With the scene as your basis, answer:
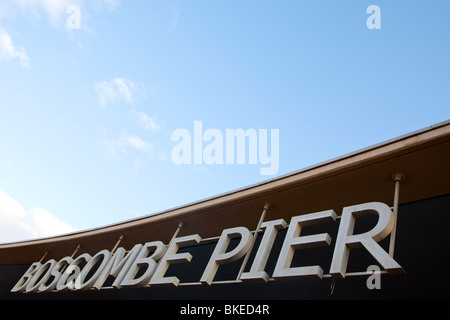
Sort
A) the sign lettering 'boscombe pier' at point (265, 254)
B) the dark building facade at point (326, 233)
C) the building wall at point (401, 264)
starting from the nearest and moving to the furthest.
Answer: the sign lettering 'boscombe pier' at point (265, 254) → the dark building facade at point (326, 233) → the building wall at point (401, 264)

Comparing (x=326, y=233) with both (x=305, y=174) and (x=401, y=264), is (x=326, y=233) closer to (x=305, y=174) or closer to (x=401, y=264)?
(x=305, y=174)

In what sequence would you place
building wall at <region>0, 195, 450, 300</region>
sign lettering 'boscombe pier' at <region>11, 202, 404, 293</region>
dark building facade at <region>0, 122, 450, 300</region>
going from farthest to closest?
building wall at <region>0, 195, 450, 300</region>, dark building facade at <region>0, 122, 450, 300</region>, sign lettering 'boscombe pier' at <region>11, 202, 404, 293</region>

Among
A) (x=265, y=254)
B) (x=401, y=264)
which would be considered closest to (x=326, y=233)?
(x=265, y=254)

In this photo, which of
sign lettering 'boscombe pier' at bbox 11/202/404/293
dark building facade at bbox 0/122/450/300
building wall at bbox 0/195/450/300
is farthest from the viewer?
building wall at bbox 0/195/450/300

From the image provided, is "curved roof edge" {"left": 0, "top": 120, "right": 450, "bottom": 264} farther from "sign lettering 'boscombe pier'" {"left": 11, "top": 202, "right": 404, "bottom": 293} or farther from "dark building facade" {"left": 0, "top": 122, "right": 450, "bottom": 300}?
"sign lettering 'boscombe pier'" {"left": 11, "top": 202, "right": 404, "bottom": 293}

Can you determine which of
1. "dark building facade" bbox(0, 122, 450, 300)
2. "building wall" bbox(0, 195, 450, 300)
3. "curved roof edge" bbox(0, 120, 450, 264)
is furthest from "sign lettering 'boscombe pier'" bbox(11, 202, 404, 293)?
"curved roof edge" bbox(0, 120, 450, 264)

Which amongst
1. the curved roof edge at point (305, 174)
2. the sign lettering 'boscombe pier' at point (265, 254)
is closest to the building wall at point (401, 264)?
the sign lettering 'boscombe pier' at point (265, 254)

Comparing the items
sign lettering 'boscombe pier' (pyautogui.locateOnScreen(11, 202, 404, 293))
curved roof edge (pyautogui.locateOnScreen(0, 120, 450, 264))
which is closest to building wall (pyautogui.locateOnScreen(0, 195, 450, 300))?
sign lettering 'boscombe pier' (pyautogui.locateOnScreen(11, 202, 404, 293))

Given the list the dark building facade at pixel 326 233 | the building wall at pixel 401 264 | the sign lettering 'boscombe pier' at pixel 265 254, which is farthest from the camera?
the building wall at pixel 401 264

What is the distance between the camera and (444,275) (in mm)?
4676

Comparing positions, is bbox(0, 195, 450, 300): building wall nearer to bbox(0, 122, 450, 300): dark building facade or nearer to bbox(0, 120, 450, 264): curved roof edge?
bbox(0, 122, 450, 300): dark building facade

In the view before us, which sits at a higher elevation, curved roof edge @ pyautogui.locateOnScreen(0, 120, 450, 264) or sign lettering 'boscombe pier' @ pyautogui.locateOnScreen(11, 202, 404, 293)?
curved roof edge @ pyautogui.locateOnScreen(0, 120, 450, 264)

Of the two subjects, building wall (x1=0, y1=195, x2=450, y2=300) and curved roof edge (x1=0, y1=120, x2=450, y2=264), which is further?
building wall (x1=0, y1=195, x2=450, y2=300)

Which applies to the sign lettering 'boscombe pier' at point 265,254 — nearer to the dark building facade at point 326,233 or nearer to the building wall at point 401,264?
the dark building facade at point 326,233
